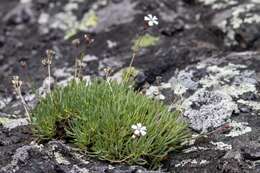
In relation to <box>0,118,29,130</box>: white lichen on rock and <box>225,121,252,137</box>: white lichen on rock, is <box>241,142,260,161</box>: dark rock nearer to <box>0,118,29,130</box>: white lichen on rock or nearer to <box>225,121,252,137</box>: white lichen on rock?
<box>225,121,252,137</box>: white lichen on rock

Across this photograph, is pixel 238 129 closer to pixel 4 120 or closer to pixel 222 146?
pixel 222 146

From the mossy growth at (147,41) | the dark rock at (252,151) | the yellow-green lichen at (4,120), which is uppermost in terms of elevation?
the mossy growth at (147,41)

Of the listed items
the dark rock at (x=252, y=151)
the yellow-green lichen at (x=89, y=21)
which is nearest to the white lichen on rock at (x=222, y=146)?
the dark rock at (x=252, y=151)

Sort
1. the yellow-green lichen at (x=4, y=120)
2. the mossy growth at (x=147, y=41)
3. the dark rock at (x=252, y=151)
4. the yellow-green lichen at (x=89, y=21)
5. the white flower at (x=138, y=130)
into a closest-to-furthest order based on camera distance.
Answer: the white flower at (x=138, y=130) < the dark rock at (x=252, y=151) < the yellow-green lichen at (x=4, y=120) < the mossy growth at (x=147, y=41) < the yellow-green lichen at (x=89, y=21)

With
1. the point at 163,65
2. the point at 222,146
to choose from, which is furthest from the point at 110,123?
the point at 163,65

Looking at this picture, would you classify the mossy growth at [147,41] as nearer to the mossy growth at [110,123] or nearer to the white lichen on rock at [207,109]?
the white lichen on rock at [207,109]

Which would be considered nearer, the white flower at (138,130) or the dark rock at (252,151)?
the white flower at (138,130)
